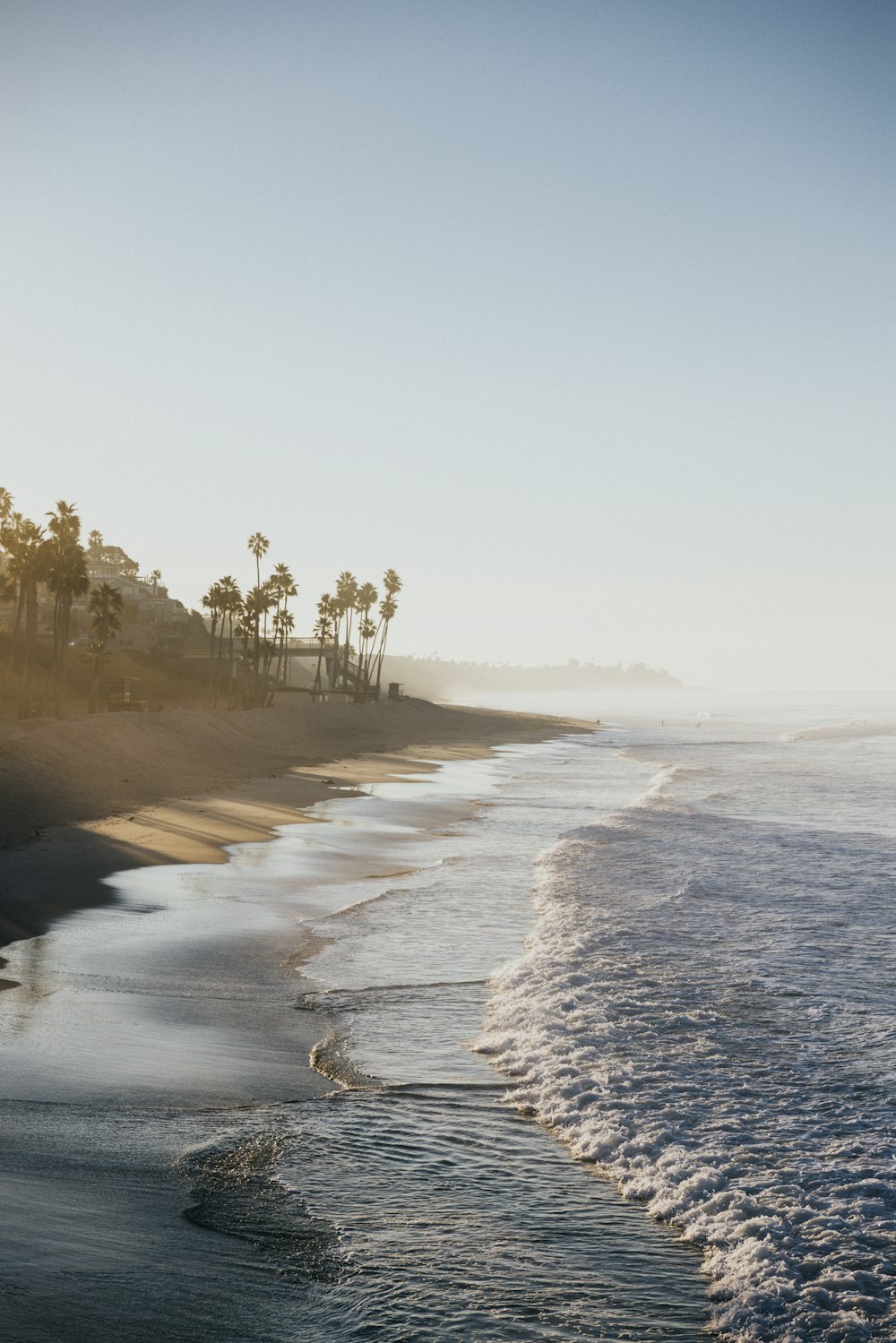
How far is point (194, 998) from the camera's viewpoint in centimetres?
1092

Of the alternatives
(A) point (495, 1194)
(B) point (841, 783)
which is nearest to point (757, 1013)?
(A) point (495, 1194)

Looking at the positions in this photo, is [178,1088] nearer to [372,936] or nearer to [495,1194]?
[495,1194]

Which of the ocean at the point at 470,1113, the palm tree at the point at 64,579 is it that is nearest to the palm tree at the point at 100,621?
the palm tree at the point at 64,579

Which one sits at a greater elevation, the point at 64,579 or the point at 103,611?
the point at 64,579

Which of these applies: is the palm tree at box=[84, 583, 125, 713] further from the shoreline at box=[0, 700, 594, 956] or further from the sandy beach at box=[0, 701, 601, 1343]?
the sandy beach at box=[0, 701, 601, 1343]

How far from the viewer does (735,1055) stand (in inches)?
378

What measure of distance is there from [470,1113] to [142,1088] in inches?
100

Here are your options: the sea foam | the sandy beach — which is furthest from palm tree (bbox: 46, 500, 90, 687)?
the sea foam

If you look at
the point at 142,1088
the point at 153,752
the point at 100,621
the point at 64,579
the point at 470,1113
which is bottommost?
the point at 470,1113

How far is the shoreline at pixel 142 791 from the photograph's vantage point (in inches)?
704

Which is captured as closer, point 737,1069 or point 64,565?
point 737,1069

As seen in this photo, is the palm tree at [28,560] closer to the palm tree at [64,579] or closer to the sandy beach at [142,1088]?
the palm tree at [64,579]

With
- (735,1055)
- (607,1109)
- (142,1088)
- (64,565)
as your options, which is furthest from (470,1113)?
(64,565)

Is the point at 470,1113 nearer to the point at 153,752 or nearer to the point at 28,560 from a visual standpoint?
the point at 153,752
